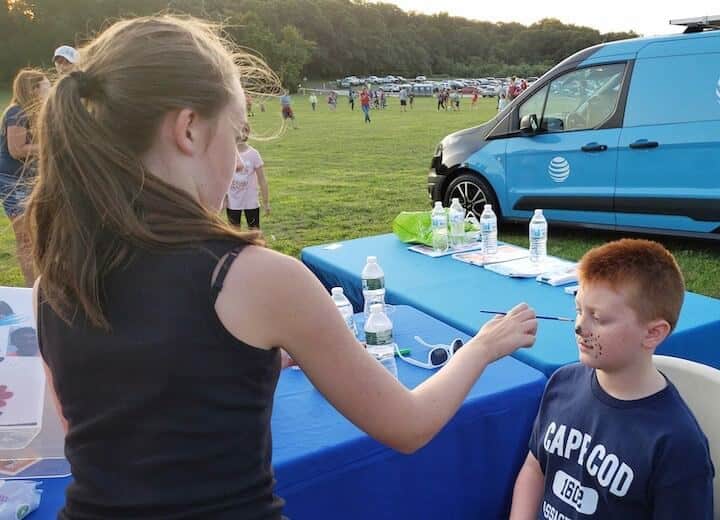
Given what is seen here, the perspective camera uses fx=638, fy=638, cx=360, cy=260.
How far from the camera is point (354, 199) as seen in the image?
9477mm

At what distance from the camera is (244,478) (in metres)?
1.00

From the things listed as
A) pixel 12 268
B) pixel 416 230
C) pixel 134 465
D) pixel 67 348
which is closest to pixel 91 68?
pixel 67 348

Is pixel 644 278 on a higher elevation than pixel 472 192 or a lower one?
higher

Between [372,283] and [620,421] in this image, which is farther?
[372,283]

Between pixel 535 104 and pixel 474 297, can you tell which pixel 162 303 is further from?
pixel 535 104

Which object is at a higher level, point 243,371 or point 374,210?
point 243,371

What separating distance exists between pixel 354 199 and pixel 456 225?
19.2ft

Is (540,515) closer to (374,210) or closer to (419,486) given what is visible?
(419,486)

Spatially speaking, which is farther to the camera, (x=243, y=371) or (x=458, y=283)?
(x=458, y=283)

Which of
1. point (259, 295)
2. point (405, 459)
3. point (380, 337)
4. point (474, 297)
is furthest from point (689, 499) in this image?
point (474, 297)

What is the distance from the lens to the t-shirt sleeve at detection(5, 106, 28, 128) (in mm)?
4562

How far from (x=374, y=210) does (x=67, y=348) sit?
7.67 m

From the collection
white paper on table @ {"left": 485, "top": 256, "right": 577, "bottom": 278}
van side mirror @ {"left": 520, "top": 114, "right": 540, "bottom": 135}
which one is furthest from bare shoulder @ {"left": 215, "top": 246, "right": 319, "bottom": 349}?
van side mirror @ {"left": 520, "top": 114, "right": 540, "bottom": 135}

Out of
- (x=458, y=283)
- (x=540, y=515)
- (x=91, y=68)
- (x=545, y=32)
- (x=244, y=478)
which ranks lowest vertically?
(x=540, y=515)
